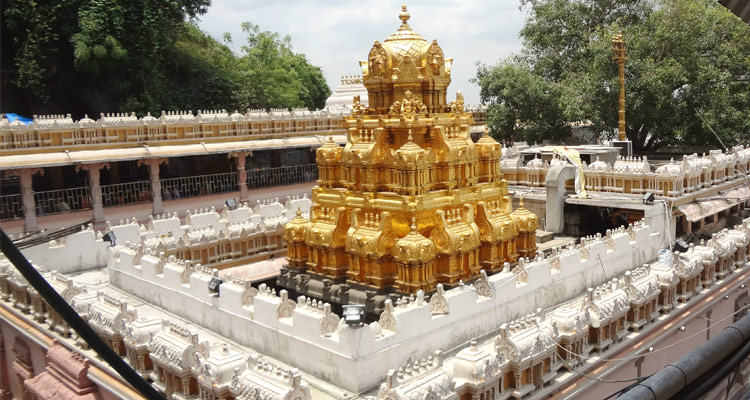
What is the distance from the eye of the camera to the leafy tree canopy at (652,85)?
26.8 meters

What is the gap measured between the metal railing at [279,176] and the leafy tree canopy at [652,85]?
1067 cm

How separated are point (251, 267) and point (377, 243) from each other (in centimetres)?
545

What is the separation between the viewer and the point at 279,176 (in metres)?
29.0

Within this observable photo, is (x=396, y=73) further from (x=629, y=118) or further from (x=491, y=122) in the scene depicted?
(x=491, y=122)

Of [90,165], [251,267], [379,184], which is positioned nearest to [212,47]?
[90,165]

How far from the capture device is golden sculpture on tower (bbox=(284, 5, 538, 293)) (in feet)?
38.9

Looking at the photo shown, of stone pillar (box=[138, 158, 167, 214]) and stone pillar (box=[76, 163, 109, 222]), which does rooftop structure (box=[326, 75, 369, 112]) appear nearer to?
stone pillar (box=[138, 158, 167, 214])

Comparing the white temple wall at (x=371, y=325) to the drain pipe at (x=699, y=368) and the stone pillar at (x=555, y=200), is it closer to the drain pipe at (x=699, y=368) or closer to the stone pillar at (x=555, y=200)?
the stone pillar at (x=555, y=200)

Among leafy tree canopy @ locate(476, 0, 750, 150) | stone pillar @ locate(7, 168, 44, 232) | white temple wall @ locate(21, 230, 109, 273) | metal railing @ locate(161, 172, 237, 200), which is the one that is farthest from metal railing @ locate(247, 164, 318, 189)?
white temple wall @ locate(21, 230, 109, 273)

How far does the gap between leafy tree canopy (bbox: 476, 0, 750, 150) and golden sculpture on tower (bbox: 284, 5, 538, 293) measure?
14.7 metres

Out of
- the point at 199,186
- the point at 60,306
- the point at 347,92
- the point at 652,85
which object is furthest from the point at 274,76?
the point at 60,306

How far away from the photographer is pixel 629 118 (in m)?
27.8

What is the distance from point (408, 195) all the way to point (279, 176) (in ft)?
58.7

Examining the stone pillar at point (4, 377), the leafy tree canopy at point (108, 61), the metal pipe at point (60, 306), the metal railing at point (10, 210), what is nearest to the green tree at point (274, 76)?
the leafy tree canopy at point (108, 61)
